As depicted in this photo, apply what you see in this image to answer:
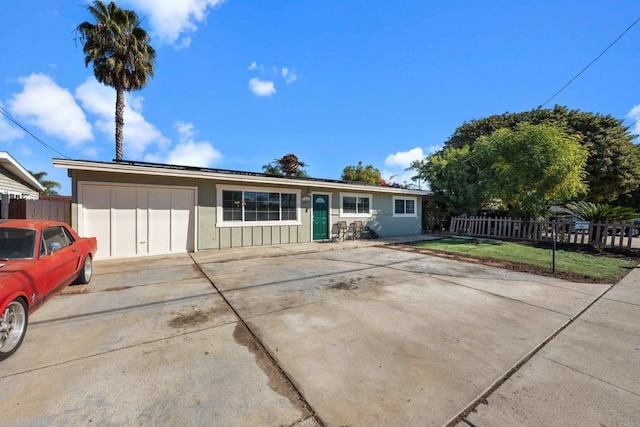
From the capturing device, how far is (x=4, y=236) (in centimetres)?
353

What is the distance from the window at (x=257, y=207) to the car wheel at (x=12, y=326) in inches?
259

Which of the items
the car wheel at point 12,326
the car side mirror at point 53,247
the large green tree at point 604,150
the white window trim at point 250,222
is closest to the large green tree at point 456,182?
the large green tree at point 604,150

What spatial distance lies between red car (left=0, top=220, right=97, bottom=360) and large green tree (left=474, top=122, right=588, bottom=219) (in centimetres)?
1402

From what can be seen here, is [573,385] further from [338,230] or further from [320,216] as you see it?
[338,230]

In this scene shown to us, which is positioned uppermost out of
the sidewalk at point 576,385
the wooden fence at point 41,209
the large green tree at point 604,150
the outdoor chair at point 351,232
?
the large green tree at point 604,150

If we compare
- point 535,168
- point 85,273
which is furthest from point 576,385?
point 535,168

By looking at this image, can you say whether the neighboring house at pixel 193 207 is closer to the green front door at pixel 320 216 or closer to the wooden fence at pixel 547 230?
the green front door at pixel 320 216

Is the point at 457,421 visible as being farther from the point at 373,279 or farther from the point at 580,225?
the point at 580,225

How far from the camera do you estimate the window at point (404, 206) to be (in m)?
14.6

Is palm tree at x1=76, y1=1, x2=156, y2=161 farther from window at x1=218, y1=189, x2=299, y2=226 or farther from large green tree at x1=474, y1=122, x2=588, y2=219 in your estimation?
large green tree at x1=474, y1=122, x2=588, y2=219

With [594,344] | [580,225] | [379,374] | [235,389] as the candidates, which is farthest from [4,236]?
[580,225]

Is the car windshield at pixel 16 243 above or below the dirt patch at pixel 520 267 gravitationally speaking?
above

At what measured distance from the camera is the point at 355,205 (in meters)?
Result: 12.9

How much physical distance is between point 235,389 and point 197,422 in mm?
372
